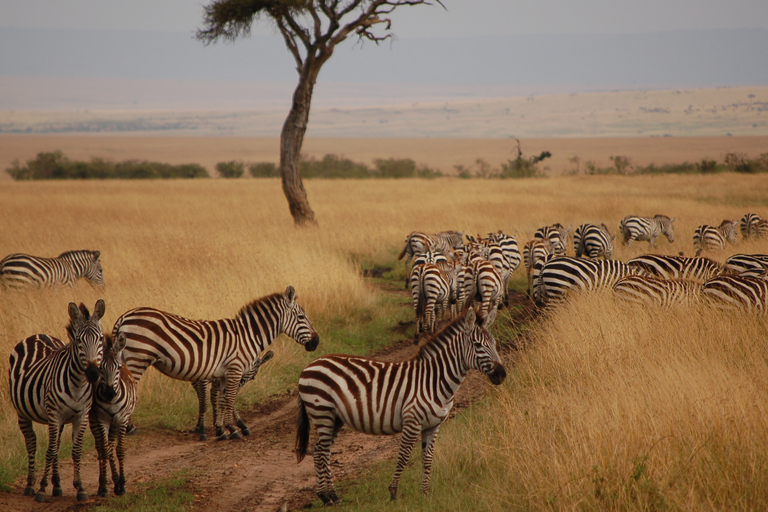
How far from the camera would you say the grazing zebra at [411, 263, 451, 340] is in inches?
432

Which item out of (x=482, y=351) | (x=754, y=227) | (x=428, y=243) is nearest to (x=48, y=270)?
(x=428, y=243)

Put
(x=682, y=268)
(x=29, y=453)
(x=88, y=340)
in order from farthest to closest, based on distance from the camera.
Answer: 1. (x=682, y=268)
2. (x=29, y=453)
3. (x=88, y=340)

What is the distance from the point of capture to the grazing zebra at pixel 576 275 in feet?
35.7

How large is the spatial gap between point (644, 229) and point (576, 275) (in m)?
7.73

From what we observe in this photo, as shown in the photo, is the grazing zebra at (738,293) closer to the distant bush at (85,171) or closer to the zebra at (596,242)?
the zebra at (596,242)

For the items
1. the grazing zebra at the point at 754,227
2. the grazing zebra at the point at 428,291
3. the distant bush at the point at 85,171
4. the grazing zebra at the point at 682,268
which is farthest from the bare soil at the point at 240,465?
the distant bush at the point at 85,171

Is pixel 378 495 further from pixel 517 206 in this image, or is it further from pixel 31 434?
pixel 517 206

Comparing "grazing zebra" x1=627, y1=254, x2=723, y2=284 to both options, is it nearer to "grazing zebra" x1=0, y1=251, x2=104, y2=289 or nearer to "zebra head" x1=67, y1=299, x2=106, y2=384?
"zebra head" x1=67, y1=299, x2=106, y2=384

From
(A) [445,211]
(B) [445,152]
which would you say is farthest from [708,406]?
(B) [445,152]

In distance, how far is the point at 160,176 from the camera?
4859cm

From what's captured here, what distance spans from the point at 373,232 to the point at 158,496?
1503 cm

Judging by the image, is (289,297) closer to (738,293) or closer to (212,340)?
(212,340)

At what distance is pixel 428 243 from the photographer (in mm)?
15406

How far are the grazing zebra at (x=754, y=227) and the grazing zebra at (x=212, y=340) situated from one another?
13.7 metres
